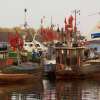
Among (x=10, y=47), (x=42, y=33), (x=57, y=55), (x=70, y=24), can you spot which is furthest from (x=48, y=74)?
(x=42, y=33)

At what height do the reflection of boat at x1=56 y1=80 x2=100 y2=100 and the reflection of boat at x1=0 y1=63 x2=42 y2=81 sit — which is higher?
the reflection of boat at x1=0 y1=63 x2=42 y2=81

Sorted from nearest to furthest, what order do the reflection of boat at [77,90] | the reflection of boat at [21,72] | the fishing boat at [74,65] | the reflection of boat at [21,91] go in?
the reflection of boat at [77,90] < the reflection of boat at [21,91] < the reflection of boat at [21,72] < the fishing boat at [74,65]

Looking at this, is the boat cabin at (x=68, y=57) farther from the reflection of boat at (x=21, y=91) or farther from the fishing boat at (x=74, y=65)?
the reflection of boat at (x=21, y=91)

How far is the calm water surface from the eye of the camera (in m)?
28.5

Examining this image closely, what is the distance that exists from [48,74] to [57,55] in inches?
88.1

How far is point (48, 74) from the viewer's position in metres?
44.5

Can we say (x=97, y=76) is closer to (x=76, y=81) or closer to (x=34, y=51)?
(x=76, y=81)

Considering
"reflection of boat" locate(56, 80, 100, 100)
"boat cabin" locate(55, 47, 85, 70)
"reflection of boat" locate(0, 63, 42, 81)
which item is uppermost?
"boat cabin" locate(55, 47, 85, 70)

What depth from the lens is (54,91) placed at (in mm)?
32500

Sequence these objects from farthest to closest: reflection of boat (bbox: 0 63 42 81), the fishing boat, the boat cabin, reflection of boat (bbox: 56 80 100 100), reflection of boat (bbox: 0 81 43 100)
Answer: the boat cabin → the fishing boat → reflection of boat (bbox: 0 63 42 81) → reflection of boat (bbox: 0 81 43 100) → reflection of boat (bbox: 56 80 100 100)

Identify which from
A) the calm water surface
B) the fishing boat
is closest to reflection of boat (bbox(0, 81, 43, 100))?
the calm water surface

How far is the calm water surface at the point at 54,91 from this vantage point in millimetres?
28453

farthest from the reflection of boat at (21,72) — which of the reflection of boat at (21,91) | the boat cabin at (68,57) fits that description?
the boat cabin at (68,57)

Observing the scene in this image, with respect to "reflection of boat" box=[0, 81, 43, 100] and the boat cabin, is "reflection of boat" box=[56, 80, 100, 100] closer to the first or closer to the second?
"reflection of boat" box=[0, 81, 43, 100]
